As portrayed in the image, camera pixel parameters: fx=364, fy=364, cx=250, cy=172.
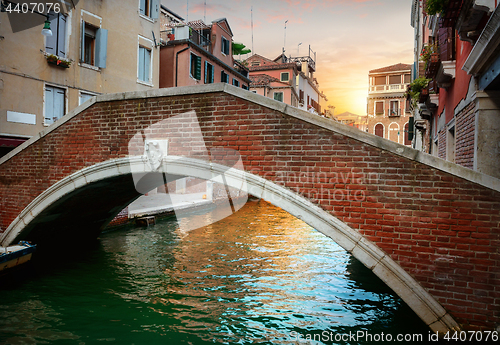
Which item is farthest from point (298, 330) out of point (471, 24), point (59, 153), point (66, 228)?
point (66, 228)

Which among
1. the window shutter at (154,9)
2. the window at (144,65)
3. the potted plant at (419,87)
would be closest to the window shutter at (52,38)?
the window at (144,65)

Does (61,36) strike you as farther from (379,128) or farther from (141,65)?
(379,128)

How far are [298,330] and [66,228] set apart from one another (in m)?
6.17

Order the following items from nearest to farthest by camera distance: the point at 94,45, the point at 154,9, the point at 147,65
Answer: the point at 94,45 → the point at 147,65 → the point at 154,9

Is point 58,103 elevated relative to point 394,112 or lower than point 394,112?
lower

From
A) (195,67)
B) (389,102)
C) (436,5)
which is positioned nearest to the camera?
(436,5)

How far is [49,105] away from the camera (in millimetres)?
10289

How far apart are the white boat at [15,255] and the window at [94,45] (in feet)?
22.2

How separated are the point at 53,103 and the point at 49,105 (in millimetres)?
139

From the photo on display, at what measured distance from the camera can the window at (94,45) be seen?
11.5 metres

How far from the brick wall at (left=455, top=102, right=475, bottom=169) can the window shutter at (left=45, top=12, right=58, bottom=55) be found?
405 inches

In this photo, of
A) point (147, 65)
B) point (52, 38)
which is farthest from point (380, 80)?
point (52, 38)

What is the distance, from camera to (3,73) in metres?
9.07

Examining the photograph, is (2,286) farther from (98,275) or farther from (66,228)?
(66,228)
